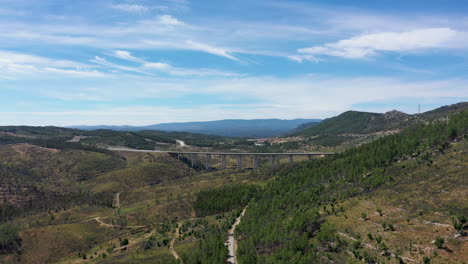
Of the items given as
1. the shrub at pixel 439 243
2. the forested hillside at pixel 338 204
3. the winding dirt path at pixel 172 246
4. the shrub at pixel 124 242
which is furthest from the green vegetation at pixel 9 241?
the shrub at pixel 439 243

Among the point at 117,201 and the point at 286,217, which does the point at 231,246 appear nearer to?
the point at 286,217

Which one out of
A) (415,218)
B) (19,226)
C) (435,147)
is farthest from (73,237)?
(435,147)

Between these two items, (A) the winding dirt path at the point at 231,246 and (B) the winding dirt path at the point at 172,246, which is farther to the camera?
(B) the winding dirt path at the point at 172,246

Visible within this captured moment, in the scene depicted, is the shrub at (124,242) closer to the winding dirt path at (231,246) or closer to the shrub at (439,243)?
the winding dirt path at (231,246)

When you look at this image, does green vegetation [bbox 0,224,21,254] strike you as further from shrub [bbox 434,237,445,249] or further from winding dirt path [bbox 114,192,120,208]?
shrub [bbox 434,237,445,249]

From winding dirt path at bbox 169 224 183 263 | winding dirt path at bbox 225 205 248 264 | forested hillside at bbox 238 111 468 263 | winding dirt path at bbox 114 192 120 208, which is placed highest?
forested hillside at bbox 238 111 468 263

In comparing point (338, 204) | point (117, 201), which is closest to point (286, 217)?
point (338, 204)

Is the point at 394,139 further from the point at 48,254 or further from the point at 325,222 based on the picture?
the point at 48,254

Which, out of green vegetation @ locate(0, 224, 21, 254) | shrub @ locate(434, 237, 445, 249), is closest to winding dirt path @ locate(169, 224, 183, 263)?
green vegetation @ locate(0, 224, 21, 254)
